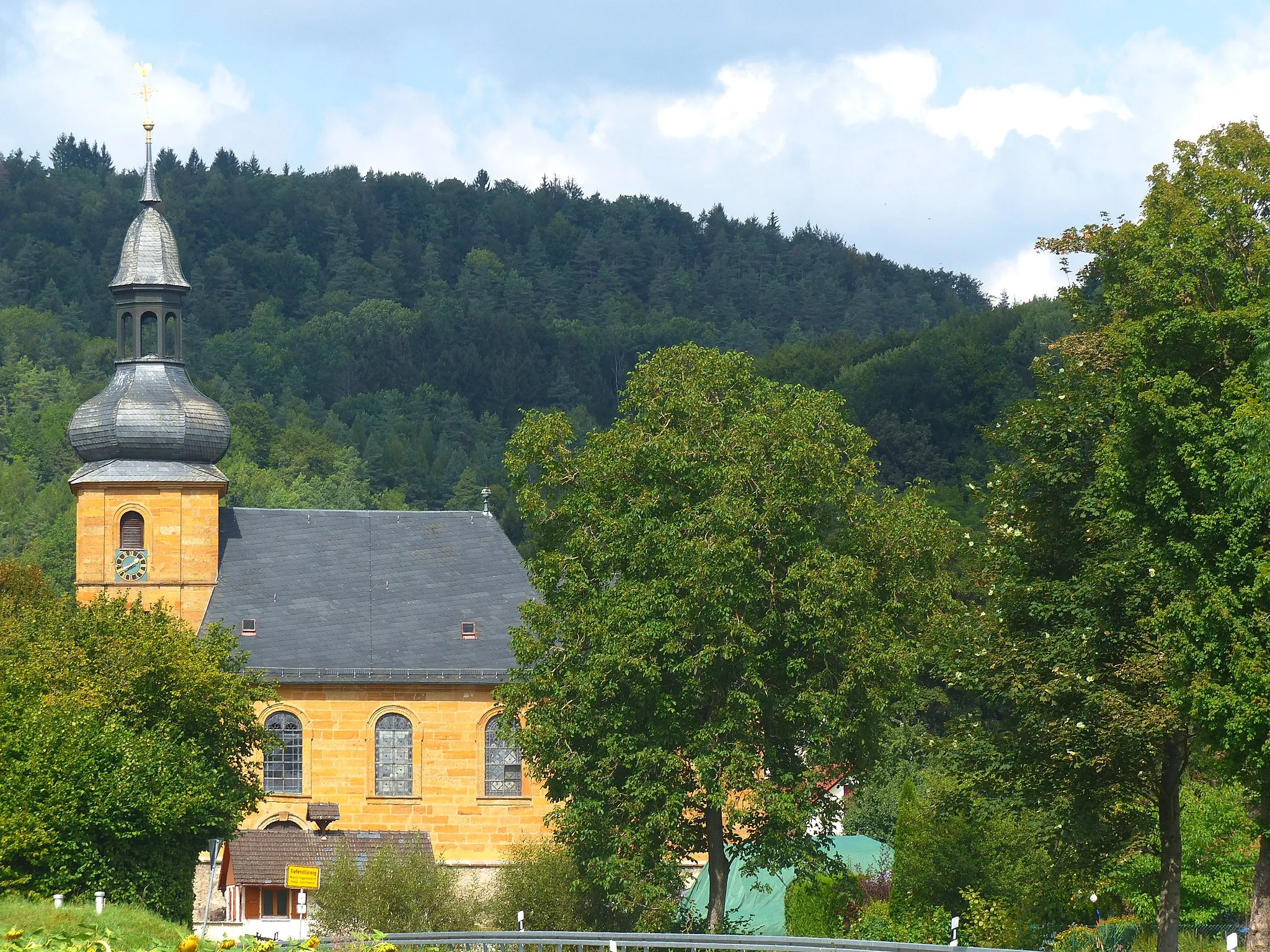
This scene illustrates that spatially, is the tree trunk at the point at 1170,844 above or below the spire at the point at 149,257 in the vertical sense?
below

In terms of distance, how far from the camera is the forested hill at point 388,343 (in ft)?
358

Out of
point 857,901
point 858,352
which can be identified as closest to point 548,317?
point 858,352

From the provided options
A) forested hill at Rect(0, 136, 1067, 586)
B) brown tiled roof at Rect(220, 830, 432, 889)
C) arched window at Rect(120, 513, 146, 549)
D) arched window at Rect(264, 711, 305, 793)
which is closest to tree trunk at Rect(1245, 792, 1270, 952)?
brown tiled roof at Rect(220, 830, 432, 889)

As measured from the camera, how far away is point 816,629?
1374 inches

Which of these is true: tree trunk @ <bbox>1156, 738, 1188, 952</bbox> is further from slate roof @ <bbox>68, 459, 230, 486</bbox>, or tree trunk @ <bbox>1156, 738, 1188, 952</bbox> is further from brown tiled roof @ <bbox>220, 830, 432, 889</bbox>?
slate roof @ <bbox>68, 459, 230, 486</bbox>

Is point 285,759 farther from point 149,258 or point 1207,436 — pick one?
point 1207,436

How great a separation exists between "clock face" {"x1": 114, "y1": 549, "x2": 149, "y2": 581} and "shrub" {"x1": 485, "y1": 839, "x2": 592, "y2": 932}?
16507 millimetres

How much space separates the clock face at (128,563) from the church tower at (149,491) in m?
0.02

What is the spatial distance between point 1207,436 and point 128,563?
34166 millimetres

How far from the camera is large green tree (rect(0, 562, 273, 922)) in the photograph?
3503cm

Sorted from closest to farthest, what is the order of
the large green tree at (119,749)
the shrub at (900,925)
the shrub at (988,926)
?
the shrub at (900,925)
the shrub at (988,926)
the large green tree at (119,749)

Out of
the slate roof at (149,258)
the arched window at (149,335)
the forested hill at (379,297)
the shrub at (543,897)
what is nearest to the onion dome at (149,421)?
the arched window at (149,335)

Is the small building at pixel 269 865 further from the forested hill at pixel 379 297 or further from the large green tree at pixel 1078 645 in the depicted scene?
the forested hill at pixel 379 297

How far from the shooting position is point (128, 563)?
52219mm
